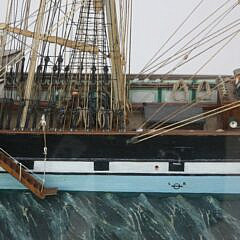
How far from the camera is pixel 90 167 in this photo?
10.6 feet

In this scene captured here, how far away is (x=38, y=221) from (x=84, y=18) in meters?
1.33

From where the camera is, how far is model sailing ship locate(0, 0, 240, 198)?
3.18 m

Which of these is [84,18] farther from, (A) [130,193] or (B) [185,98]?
(A) [130,193]

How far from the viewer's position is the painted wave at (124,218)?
3.23 metres

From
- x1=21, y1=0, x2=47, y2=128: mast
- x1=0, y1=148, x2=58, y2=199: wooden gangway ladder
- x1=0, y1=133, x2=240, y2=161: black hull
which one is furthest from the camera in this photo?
x1=21, y1=0, x2=47, y2=128: mast

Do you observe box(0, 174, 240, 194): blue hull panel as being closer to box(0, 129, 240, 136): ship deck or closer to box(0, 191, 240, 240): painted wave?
box(0, 191, 240, 240): painted wave

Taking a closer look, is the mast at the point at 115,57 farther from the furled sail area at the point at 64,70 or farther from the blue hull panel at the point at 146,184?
the blue hull panel at the point at 146,184

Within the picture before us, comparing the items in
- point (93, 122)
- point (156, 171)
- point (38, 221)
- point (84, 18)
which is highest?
point (84, 18)

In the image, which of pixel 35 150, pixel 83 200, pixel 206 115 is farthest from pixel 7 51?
pixel 206 115

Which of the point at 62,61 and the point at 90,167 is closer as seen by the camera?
the point at 90,167

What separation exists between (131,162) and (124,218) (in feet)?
1.12

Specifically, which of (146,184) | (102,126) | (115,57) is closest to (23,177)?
(102,126)

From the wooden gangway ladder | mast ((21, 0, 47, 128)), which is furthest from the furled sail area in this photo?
the wooden gangway ladder

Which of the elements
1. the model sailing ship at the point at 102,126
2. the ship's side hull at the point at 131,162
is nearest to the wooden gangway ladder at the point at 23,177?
the model sailing ship at the point at 102,126
